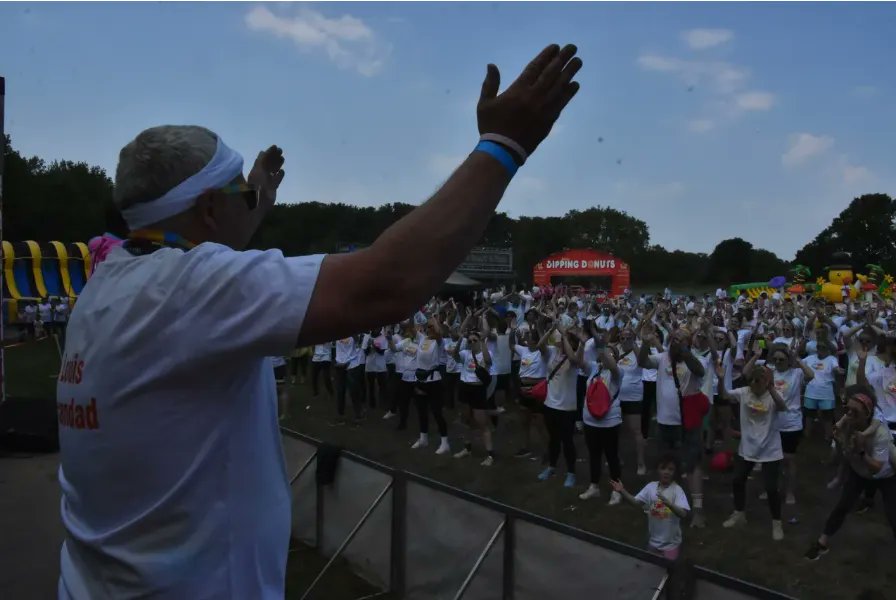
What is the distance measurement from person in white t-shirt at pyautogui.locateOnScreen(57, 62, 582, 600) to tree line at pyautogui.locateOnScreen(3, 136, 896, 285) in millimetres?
39751

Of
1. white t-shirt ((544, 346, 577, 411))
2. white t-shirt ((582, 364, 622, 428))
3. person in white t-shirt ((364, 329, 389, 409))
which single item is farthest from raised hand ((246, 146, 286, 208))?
person in white t-shirt ((364, 329, 389, 409))

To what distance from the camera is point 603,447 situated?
8.70m

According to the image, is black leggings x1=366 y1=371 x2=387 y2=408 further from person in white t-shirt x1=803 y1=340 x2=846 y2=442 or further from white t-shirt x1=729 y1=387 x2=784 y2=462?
white t-shirt x1=729 y1=387 x2=784 y2=462

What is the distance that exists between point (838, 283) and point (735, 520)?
93.0ft

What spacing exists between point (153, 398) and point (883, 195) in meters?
73.7

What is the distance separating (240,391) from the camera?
1149mm

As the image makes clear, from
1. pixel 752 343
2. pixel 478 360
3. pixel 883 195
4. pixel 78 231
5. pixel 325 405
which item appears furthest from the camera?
pixel 883 195

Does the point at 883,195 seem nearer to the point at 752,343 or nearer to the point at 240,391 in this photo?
the point at 752,343

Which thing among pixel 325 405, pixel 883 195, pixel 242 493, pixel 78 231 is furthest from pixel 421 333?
pixel 883 195

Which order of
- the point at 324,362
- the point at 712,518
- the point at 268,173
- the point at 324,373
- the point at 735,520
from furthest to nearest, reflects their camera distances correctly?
the point at 324,373 < the point at 324,362 < the point at 712,518 < the point at 735,520 < the point at 268,173

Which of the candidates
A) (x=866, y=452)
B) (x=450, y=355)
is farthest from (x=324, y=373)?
(x=866, y=452)

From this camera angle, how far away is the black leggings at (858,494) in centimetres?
650

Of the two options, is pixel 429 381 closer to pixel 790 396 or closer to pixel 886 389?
pixel 790 396

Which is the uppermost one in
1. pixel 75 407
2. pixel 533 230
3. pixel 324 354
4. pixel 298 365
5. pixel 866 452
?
pixel 533 230
